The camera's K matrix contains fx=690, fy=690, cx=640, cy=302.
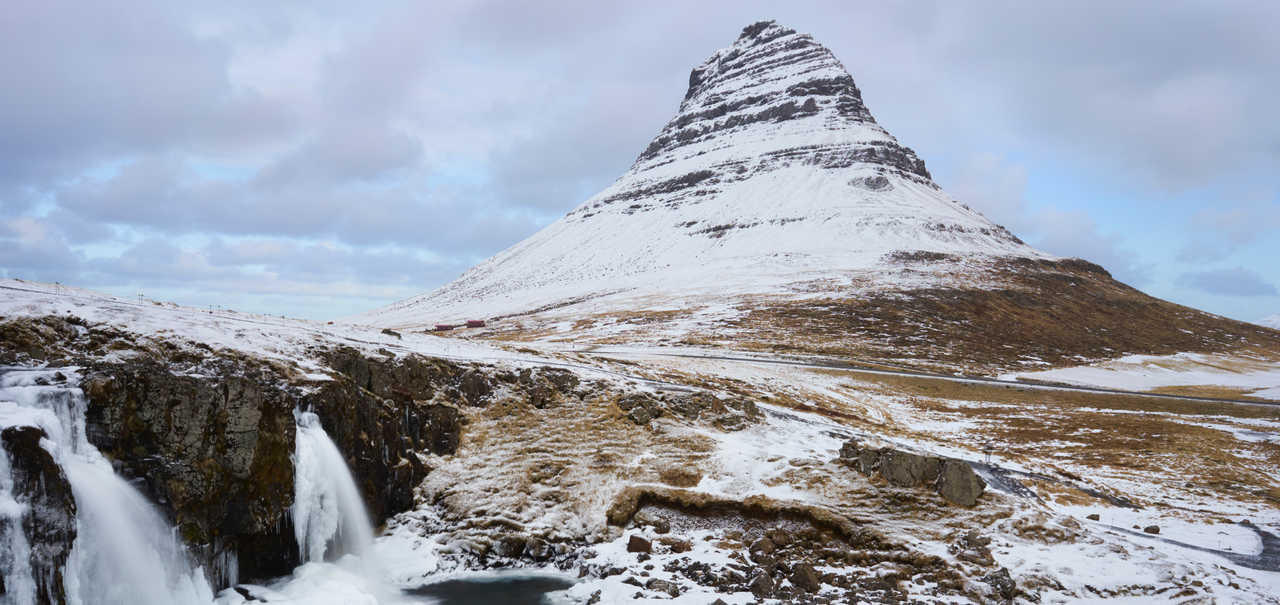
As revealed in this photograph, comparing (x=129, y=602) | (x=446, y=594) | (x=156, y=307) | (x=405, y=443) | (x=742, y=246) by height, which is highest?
(x=742, y=246)

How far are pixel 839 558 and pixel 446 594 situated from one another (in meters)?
12.9

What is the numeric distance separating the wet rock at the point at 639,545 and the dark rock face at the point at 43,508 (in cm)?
1542

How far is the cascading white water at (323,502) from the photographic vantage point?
21.9 metres

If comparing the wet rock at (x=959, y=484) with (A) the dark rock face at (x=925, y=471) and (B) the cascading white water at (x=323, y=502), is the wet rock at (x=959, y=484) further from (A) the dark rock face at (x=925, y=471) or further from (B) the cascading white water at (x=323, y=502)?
(B) the cascading white water at (x=323, y=502)

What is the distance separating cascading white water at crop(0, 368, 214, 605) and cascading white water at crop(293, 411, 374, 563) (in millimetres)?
3392

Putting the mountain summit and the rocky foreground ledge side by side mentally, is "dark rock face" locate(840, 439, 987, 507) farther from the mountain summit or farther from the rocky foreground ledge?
the mountain summit

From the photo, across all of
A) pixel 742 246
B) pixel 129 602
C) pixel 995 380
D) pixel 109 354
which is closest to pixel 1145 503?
pixel 129 602

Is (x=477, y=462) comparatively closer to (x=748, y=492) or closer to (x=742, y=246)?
(x=748, y=492)

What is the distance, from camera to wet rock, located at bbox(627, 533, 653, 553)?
24.0m

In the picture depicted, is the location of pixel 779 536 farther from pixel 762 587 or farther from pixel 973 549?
pixel 973 549

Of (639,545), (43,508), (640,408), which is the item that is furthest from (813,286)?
(43,508)

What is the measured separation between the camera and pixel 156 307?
2773cm

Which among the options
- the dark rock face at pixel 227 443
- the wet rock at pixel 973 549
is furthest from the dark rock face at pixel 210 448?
the wet rock at pixel 973 549

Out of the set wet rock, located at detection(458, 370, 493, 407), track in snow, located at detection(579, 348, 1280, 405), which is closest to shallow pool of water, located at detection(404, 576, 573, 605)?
wet rock, located at detection(458, 370, 493, 407)
